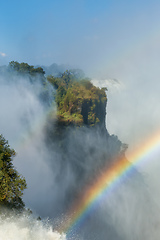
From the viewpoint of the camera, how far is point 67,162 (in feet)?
168

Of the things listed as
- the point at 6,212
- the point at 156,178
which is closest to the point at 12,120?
the point at 6,212

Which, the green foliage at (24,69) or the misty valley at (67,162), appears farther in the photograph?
the green foliage at (24,69)

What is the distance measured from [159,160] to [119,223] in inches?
3389

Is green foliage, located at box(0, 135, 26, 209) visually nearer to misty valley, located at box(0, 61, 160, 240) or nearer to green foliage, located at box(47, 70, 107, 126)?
misty valley, located at box(0, 61, 160, 240)

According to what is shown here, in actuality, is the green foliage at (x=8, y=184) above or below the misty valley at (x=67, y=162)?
below

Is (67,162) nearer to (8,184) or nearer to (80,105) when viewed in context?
(80,105)

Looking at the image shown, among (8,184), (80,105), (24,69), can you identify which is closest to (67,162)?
(80,105)

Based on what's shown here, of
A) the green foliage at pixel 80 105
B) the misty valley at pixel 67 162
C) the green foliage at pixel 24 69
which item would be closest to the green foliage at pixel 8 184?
the misty valley at pixel 67 162

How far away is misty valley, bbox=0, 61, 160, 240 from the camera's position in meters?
43.2

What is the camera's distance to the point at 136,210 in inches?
2370

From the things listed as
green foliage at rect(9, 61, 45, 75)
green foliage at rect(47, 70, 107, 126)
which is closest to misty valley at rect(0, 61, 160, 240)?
green foliage at rect(47, 70, 107, 126)

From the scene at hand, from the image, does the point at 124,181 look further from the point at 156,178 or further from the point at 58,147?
the point at 156,178

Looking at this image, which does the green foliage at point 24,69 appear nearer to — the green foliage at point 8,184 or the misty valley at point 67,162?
the misty valley at point 67,162

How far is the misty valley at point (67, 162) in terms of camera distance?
43.2m
